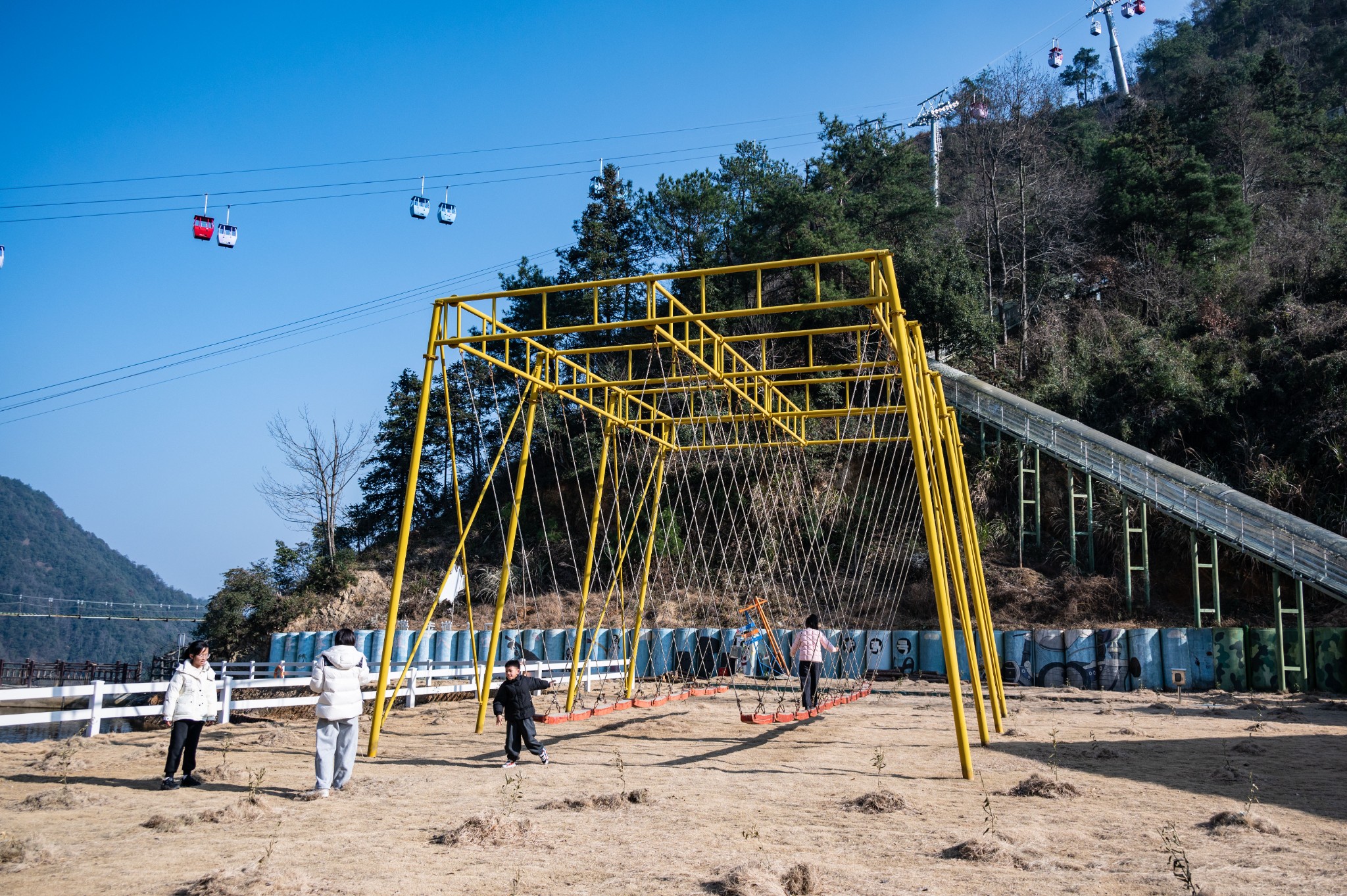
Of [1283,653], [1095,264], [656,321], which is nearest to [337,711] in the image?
[656,321]

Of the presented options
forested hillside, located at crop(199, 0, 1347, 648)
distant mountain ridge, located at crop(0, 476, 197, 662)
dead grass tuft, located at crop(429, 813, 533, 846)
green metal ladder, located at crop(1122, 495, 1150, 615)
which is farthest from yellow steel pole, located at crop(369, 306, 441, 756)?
distant mountain ridge, located at crop(0, 476, 197, 662)

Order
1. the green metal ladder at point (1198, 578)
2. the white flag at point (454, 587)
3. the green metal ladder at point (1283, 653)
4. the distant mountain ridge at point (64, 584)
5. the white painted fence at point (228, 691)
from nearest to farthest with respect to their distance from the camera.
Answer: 1. the white painted fence at point (228, 691)
2. the green metal ladder at point (1283, 653)
3. the green metal ladder at point (1198, 578)
4. the white flag at point (454, 587)
5. the distant mountain ridge at point (64, 584)

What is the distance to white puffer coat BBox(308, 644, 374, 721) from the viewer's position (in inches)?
307

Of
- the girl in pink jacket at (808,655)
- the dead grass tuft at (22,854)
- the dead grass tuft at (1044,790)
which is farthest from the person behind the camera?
the girl in pink jacket at (808,655)

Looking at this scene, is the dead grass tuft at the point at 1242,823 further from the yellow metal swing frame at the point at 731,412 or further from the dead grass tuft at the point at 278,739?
the dead grass tuft at the point at 278,739

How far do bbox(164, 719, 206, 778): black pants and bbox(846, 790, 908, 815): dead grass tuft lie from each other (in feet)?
19.1

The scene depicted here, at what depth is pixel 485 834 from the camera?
6102 mm

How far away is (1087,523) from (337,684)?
2328 centimetres

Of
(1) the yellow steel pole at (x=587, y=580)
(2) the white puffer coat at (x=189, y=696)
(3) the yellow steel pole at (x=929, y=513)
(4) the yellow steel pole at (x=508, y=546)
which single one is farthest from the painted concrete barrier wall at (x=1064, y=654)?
(2) the white puffer coat at (x=189, y=696)

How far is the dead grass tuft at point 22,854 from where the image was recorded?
17.7ft

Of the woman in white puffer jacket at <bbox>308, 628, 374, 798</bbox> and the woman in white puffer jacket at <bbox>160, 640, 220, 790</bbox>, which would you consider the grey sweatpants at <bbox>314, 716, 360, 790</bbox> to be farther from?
the woman in white puffer jacket at <bbox>160, 640, 220, 790</bbox>

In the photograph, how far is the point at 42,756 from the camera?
9898 mm

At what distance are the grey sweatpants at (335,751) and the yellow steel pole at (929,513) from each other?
209 inches

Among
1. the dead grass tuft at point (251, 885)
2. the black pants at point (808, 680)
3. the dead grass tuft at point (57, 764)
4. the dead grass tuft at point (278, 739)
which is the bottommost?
the dead grass tuft at point (278, 739)
